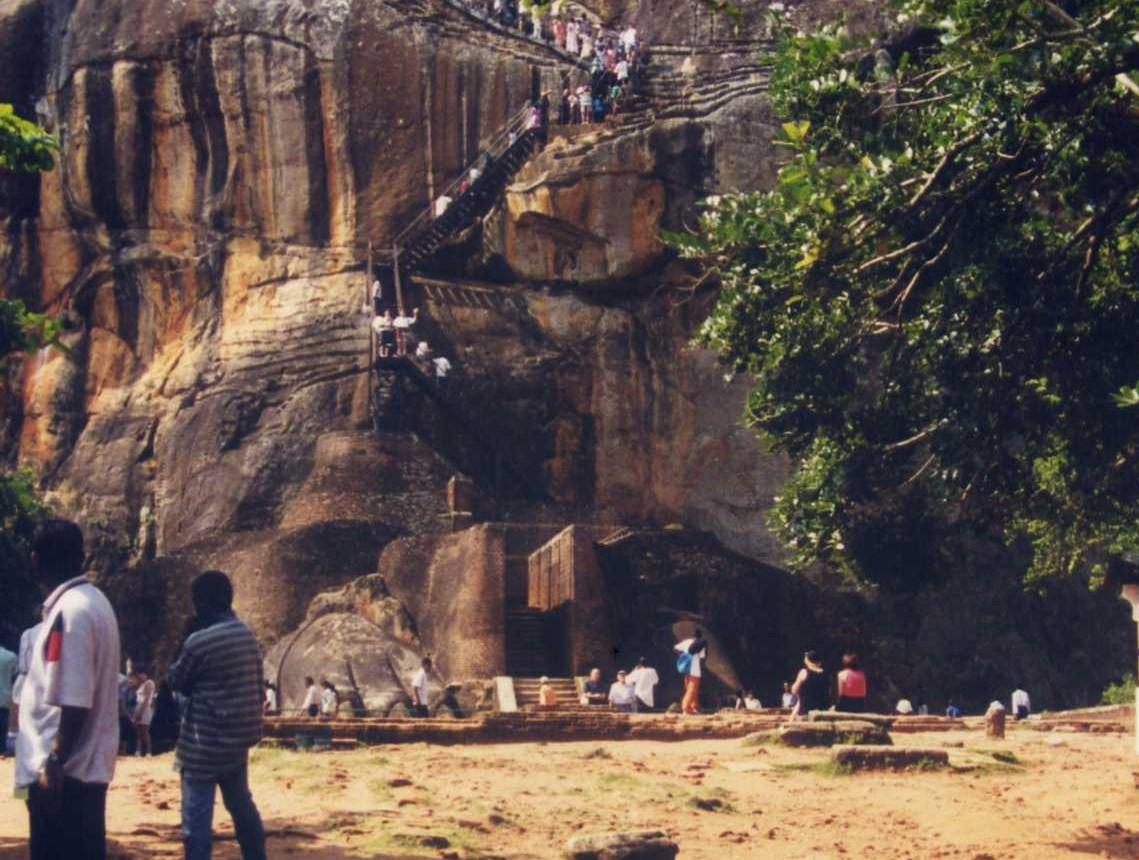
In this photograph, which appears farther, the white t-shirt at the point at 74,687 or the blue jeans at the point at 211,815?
the blue jeans at the point at 211,815

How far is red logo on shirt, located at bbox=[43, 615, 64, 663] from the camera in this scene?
8406 millimetres

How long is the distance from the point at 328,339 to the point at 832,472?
27.2 m

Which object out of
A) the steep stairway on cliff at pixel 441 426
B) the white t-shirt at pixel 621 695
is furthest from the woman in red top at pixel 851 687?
the steep stairway on cliff at pixel 441 426

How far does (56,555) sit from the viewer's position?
8.88 m

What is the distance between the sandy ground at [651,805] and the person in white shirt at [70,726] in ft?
9.63

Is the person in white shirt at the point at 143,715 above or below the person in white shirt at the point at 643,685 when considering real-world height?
below

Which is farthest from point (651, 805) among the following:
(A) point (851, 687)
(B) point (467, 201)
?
(B) point (467, 201)

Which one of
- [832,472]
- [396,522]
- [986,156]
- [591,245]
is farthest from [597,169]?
[986,156]

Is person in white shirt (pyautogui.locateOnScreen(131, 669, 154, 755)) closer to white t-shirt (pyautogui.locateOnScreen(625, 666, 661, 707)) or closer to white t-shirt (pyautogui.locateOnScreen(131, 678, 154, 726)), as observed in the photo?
white t-shirt (pyautogui.locateOnScreen(131, 678, 154, 726))

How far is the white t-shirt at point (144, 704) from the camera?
832 inches

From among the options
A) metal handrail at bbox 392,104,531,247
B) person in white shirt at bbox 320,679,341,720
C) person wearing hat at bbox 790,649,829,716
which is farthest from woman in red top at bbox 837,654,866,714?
metal handrail at bbox 392,104,531,247

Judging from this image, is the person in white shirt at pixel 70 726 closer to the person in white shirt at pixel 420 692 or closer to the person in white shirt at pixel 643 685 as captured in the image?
the person in white shirt at pixel 420 692

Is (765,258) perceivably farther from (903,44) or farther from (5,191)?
(5,191)

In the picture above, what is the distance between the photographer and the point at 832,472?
17.1 metres
